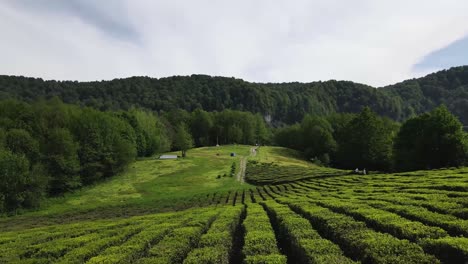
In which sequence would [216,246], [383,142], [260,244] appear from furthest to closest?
[383,142]
[216,246]
[260,244]

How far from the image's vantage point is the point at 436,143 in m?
71.3

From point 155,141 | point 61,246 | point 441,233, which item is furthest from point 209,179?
point 441,233

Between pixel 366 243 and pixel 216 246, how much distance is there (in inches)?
281

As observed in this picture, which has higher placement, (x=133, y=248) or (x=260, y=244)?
(x=260, y=244)

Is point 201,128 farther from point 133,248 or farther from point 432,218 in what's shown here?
point 432,218

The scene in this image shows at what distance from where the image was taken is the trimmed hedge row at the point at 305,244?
13.5 metres

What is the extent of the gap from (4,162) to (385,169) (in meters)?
99.6

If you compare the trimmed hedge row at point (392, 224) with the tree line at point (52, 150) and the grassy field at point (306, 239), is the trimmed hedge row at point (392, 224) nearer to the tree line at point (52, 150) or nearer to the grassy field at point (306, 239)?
the grassy field at point (306, 239)

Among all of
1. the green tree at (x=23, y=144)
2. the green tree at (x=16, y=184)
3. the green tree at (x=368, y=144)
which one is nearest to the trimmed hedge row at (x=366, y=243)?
the green tree at (x=16, y=184)

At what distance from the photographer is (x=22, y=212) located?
59656 mm

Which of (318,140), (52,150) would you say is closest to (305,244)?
(52,150)

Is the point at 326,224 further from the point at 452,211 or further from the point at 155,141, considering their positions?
the point at 155,141

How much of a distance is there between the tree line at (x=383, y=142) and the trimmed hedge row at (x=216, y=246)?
65.2m

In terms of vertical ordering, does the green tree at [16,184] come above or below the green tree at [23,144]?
below
